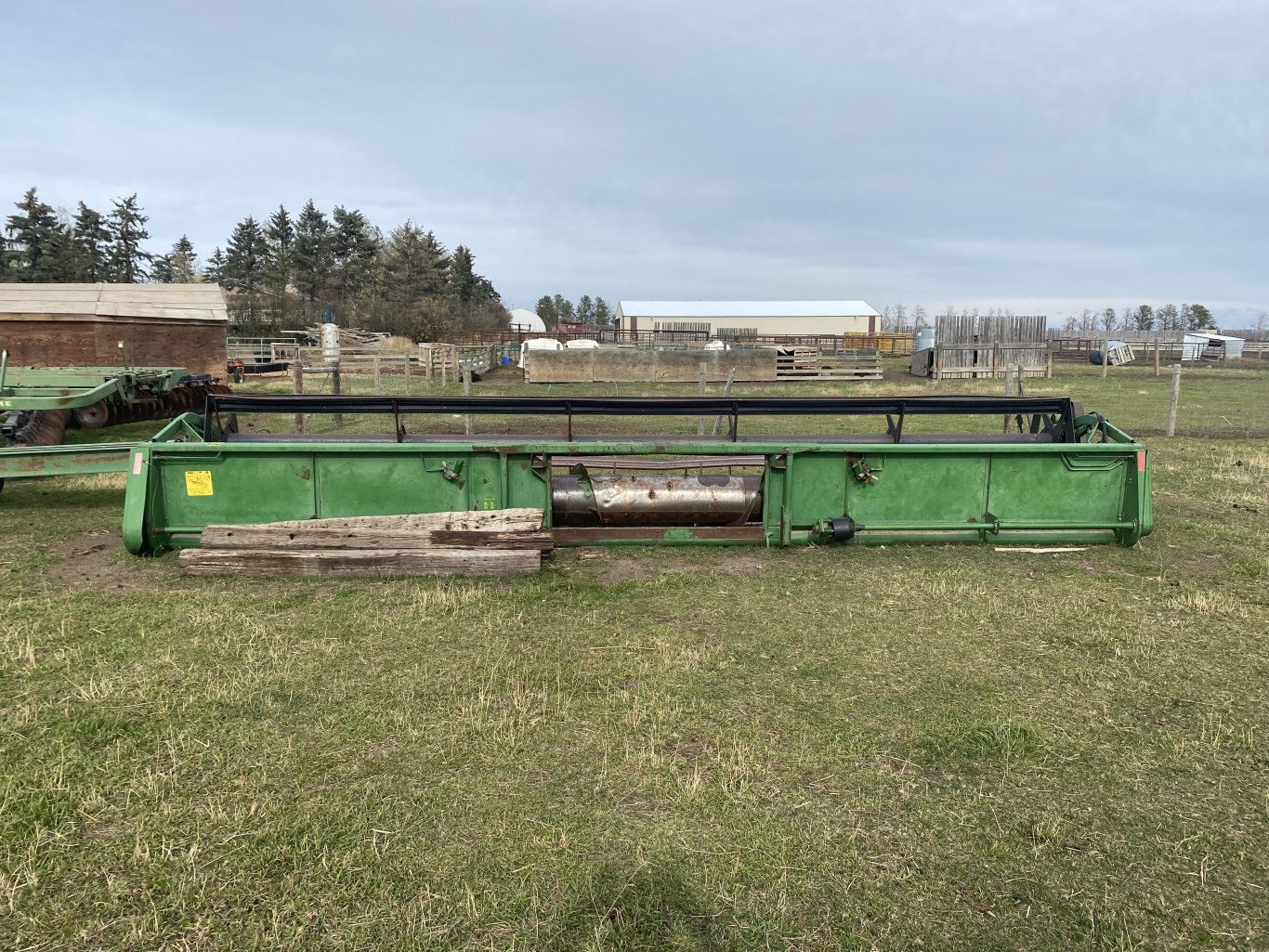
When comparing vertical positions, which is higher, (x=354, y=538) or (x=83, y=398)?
(x=83, y=398)

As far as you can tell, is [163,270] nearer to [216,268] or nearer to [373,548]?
[216,268]

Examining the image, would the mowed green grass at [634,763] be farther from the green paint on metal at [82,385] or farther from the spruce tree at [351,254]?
the spruce tree at [351,254]

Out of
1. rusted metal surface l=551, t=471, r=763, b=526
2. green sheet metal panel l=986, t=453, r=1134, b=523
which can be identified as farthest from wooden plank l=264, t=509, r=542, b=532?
green sheet metal panel l=986, t=453, r=1134, b=523

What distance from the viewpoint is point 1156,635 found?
190 inches

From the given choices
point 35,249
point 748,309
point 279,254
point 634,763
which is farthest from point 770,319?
point 634,763

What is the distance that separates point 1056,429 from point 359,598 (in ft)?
21.0

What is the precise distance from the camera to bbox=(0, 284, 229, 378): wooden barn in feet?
59.7

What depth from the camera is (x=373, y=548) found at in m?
5.84

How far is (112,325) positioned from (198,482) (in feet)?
51.8

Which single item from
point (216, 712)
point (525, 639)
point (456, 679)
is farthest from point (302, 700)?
point (525, 639)

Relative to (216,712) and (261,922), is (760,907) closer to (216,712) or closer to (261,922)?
(261,922)

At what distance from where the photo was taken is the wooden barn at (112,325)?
18.2 meters

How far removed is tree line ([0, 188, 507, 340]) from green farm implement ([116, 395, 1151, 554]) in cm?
3974

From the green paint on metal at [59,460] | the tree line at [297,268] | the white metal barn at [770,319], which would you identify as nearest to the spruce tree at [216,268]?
the tree line at [297,268]
